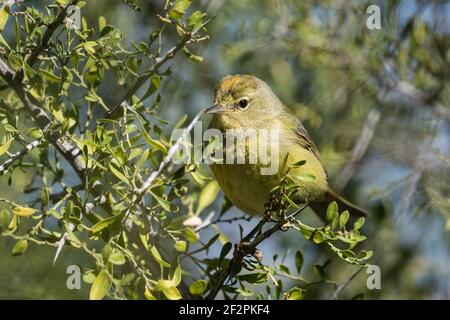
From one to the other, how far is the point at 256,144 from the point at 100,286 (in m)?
1.79

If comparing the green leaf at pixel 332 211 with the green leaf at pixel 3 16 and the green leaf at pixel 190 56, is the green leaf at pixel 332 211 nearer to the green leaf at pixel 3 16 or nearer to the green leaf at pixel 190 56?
the green leaf at pixel 190 56

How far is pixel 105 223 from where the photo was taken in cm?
245

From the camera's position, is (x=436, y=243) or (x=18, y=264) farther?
(x=436, y=243)

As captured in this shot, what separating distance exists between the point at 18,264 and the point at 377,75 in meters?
2.68

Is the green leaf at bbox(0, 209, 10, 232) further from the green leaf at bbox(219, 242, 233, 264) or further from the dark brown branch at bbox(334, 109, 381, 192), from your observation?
the dark brown branch at bbox(334, 109, 381, 192)

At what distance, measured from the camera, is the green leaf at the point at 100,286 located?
2393mm

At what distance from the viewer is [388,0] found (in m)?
4.47

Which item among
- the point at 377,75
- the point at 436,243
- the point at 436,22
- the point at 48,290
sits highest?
the point at 436,22

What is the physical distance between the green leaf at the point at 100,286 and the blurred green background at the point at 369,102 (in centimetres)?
219

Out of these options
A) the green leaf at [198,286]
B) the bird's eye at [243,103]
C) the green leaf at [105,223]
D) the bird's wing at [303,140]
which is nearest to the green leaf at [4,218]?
the green leaf at [105,223]

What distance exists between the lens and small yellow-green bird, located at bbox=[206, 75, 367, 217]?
12.3 ft

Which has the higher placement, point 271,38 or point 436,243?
point 271,38
